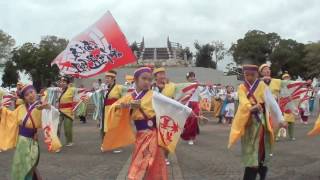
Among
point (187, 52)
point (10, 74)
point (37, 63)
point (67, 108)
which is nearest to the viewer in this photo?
point (67, 108)

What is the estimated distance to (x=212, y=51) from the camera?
80.9 m

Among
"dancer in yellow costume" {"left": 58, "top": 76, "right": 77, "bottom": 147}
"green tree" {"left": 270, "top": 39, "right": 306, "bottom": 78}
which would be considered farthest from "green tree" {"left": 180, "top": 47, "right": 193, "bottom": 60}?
"dancer in yellow costume" {"left": 58, "top": 76, "right": 77, "bottom": 147}

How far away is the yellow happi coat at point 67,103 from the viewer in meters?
14.8

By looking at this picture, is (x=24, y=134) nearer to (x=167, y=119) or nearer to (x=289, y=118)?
(x=167, y=119)

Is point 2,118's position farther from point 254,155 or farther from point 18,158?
point 254,155

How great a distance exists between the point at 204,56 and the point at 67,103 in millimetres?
67567

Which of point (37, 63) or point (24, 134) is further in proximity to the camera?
point (37, 63)

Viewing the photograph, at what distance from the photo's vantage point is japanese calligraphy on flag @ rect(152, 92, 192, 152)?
22.1 feet

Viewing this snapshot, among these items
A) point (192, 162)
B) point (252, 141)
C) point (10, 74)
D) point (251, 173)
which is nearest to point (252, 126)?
point (252, 141)

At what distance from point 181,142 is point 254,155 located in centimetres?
737

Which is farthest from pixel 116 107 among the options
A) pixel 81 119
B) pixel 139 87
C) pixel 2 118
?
pixel 81 119

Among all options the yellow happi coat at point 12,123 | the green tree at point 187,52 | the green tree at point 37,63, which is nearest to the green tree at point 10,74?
the green tree at point 37,63

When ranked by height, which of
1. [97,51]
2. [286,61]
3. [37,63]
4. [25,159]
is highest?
[286,61]

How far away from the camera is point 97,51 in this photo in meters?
10.7
